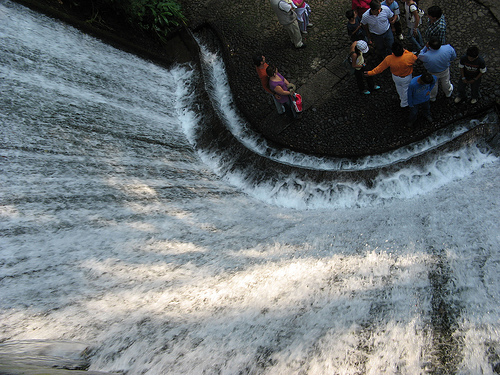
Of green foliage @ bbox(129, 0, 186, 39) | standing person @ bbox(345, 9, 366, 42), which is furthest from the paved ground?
green foliage @ bbox(129, 0, 186, 39)

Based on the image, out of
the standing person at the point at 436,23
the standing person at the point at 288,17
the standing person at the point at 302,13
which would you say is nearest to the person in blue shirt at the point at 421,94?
the standing person at the point at 436,23

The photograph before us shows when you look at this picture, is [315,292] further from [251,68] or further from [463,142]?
[251,68]

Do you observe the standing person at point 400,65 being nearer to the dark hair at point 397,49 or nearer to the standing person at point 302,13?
the dark hair at point 397,49

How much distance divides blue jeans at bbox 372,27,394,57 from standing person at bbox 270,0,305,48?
1540mm

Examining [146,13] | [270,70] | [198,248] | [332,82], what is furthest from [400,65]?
[146,13]

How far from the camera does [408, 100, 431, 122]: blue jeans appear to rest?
20.2ft

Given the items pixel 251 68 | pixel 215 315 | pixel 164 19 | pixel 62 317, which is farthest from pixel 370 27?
pixel 62 317

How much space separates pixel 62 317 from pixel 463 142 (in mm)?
6177

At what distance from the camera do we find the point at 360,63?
6.43 meters

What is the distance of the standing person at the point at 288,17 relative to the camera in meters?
7.16

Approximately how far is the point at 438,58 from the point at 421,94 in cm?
57

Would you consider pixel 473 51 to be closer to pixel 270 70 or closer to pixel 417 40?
pixel 417 40

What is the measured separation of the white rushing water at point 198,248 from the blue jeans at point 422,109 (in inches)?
34.5

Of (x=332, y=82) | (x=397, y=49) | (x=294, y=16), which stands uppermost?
(x=294, y=16)
